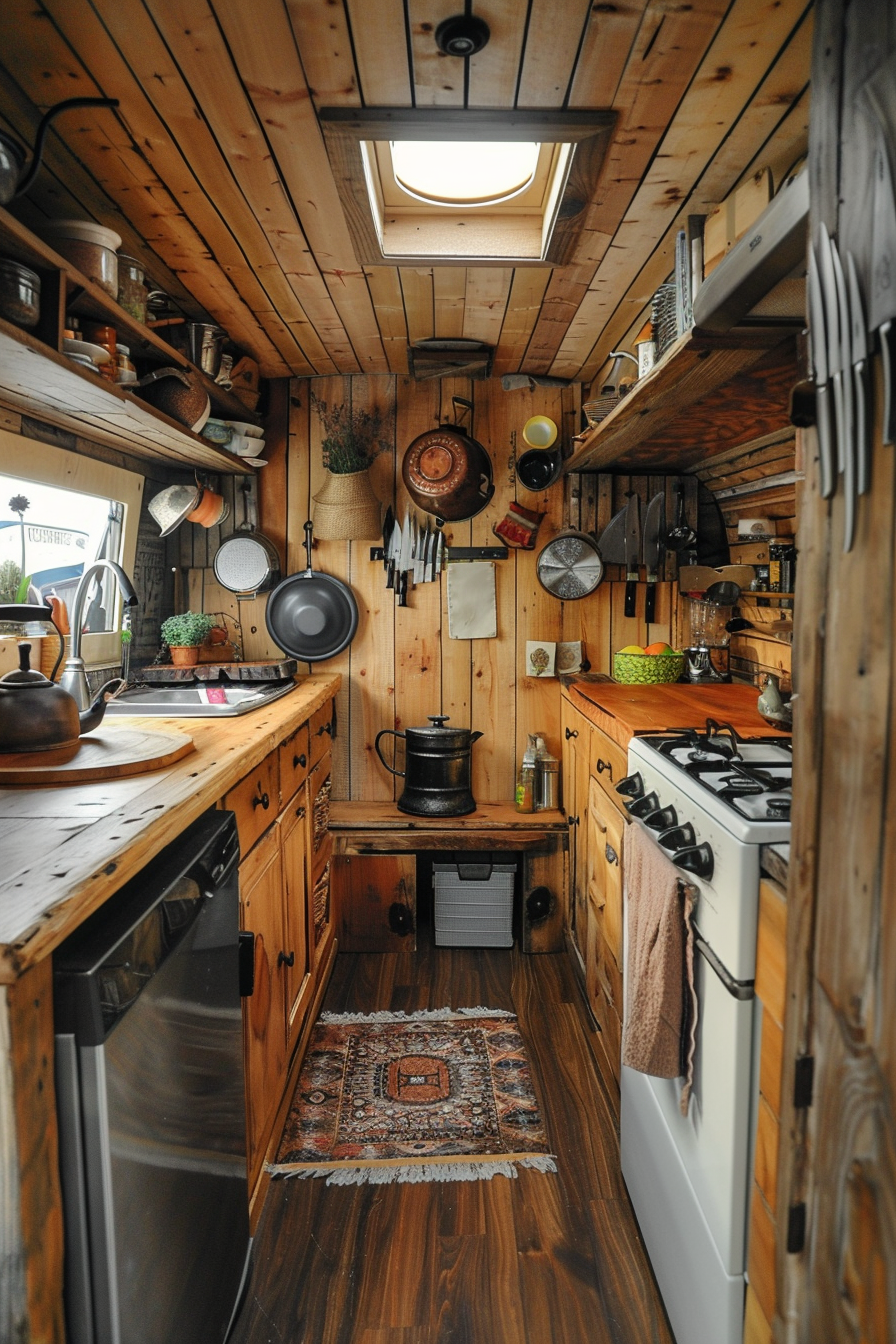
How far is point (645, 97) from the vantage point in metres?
1.50

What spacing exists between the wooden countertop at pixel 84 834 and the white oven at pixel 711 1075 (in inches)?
33.0

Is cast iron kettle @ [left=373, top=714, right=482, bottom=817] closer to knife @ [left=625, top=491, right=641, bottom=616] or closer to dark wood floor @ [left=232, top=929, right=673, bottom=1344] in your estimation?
knife @ [left=625, top=491, right=641, bottom=616]

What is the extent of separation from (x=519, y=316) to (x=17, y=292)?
5.41 feet

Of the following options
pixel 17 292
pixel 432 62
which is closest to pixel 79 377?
pixel 17 292

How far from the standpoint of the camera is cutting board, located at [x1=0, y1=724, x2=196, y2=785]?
146 centimetres

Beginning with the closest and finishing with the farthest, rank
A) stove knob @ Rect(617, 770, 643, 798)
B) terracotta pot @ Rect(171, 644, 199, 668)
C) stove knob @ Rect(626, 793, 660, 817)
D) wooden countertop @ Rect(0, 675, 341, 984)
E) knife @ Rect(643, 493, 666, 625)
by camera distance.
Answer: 1. wooden countertop @ Rect(0, 675, 341, 984)
2. stove knob @ Rect(626, 793, 660, 817)
3. stove knob @ Rect(617, 770, 643, 798)
4. terracotta pot @ Rect(171, 644, 199, 668)
5. knife @ Rect(643, 493, 666, 625)

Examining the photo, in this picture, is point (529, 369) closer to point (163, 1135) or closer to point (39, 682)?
point (39, 682)

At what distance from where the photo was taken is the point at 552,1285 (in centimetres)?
166

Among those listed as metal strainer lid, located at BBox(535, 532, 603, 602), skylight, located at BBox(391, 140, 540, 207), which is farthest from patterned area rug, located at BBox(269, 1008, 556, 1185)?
skylight, located at BBox(391, 140, 540, 207)

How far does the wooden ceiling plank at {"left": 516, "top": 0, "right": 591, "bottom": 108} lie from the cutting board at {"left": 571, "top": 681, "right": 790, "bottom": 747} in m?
1.38

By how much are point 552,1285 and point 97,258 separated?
7.85ft

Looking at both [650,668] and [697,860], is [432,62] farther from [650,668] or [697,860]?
[650,668]

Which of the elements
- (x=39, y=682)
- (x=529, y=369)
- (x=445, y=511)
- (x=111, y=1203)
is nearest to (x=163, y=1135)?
(x=111, y=1203)

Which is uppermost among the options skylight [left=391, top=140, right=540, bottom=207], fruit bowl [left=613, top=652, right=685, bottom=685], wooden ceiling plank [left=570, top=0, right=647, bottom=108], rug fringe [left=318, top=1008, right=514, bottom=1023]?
skylight [left=391, top=140, right=540, bottom=207]
